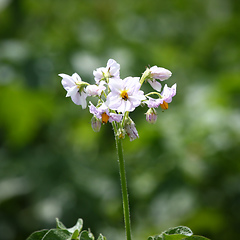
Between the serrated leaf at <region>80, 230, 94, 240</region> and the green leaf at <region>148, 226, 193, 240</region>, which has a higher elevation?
the serrated leaf at <region>80, 230, 94, 240</region>

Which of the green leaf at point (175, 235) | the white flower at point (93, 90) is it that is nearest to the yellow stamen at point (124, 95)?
the white flower at point (93, 90)

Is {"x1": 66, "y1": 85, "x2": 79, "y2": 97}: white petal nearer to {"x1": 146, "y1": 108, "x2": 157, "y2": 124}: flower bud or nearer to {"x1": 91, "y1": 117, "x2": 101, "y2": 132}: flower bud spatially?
{"x1": 91, "y1": 117, "x2": 101, "y2": 132}: flower bud

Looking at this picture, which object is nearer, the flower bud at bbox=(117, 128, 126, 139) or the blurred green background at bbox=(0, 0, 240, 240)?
the flower bud at bbox=(117, 128, 126, 139)

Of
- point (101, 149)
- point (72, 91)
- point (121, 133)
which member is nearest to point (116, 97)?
point (121, 133)

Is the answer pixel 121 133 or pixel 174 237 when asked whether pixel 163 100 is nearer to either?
pixel 121 133

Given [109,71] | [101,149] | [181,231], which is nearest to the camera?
[181,231]

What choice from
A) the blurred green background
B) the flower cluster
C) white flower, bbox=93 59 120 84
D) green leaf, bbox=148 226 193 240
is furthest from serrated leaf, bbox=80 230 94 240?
the blurred green background
